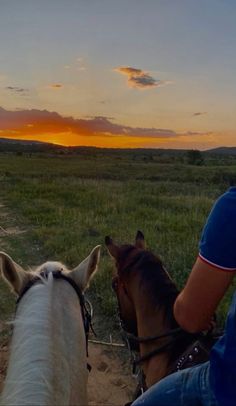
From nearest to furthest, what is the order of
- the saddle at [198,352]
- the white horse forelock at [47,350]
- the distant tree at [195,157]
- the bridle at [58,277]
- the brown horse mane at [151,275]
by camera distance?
the white horse forelock at [47,350] → the saddle at [198,352] → the bridle at [58,277] → the brown horse mane at [151,275] → the distant tree at [195,157]

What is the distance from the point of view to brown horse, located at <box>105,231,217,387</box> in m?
2.63

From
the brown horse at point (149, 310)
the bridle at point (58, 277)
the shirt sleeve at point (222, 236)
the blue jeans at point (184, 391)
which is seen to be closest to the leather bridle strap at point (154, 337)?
the brown horse at point (149, 310)

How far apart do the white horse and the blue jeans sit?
1.11 feet

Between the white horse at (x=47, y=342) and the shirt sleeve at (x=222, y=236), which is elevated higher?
the shirt sleeve at (x=222, y=236)

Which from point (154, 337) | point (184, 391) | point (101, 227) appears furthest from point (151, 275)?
point (101, 227)

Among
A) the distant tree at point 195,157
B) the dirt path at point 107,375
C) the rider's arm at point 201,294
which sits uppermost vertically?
the distant tree at point 195,157

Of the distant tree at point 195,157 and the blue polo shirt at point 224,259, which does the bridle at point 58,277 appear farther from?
the distant tree at point 195,157

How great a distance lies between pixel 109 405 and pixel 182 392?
265 centimetres

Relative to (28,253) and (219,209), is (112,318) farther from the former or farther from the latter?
(219,209)

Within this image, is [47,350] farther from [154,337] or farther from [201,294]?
[154,337]

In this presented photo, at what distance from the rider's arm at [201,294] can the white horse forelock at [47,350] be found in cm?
56

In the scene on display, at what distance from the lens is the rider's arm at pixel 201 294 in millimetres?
1599

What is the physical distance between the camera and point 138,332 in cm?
290

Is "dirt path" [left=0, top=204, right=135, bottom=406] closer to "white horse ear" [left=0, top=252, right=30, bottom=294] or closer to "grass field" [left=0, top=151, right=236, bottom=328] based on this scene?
"grass field" [left=0, top=151, right=236, bottom=328]
